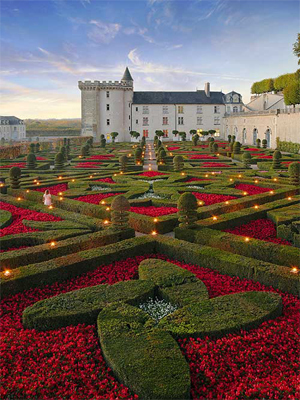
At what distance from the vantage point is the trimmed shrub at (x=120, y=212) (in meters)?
8.32

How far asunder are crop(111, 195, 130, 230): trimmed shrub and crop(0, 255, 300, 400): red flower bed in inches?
134

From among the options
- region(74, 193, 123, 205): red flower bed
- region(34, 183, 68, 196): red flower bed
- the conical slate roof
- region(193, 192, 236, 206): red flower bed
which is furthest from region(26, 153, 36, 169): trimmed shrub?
the conical slate roof

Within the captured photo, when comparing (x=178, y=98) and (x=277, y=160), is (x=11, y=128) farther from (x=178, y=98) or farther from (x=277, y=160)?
(x=277, y=160)

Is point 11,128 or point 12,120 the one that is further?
point 12,120

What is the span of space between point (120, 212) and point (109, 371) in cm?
461

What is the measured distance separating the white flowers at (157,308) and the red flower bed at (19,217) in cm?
443

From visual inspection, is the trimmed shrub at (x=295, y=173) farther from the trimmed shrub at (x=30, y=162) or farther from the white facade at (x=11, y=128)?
the white facade at (x=11, y=128)

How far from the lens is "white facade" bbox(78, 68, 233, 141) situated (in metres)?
57.0

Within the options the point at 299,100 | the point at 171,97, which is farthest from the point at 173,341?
the point at 171,97

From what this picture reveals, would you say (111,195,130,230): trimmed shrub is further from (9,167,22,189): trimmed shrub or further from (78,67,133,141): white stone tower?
(78,67,133,141): white stone tower

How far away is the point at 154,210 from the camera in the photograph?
36.4 ft

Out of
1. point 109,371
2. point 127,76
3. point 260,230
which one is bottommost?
point 109,371

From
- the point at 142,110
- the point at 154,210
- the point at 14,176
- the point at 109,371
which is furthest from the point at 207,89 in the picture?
the point at 109,371

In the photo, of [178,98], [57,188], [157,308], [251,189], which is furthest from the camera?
[178,98]
